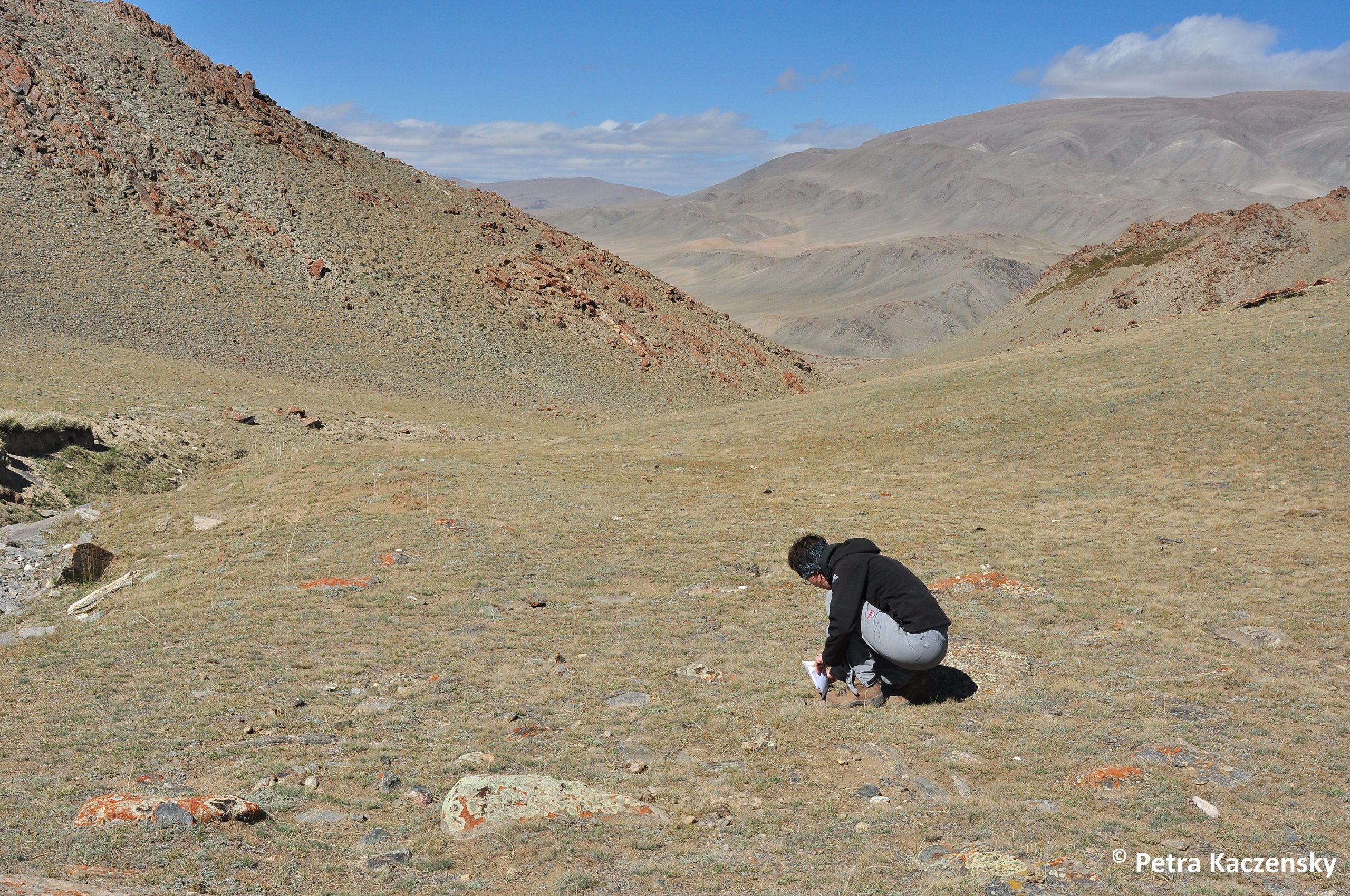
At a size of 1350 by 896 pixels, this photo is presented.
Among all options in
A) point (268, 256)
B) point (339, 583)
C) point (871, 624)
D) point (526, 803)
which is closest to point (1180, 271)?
point (268, 256)

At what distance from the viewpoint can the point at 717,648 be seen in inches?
419

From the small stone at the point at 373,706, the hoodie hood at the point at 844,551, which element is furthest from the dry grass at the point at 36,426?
the hoodie hood at the point at 844,551

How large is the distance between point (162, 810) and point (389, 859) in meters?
1.59

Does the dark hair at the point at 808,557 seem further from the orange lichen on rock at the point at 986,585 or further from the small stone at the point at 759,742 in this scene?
the orange lichen on rock at the point at 986,585

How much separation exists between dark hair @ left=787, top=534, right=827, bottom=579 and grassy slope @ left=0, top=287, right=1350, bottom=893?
1.42 meters

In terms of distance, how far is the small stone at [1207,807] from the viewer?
638cm

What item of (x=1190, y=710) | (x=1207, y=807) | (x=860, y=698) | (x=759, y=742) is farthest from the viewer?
(x=860, y=698)

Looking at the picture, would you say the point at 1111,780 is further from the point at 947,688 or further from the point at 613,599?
the point at 613,599

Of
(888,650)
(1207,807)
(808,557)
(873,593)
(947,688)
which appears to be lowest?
(947,688)

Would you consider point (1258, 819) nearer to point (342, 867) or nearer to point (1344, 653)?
point (1344, 653)

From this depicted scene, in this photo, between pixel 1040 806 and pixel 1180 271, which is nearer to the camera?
pixel 1040 806

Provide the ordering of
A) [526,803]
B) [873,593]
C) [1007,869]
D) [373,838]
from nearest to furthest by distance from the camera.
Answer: [1007,869]
[373,838]
[526,803]
[873,593]

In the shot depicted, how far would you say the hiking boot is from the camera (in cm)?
875

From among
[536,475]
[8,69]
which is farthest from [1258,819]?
[8,69]
